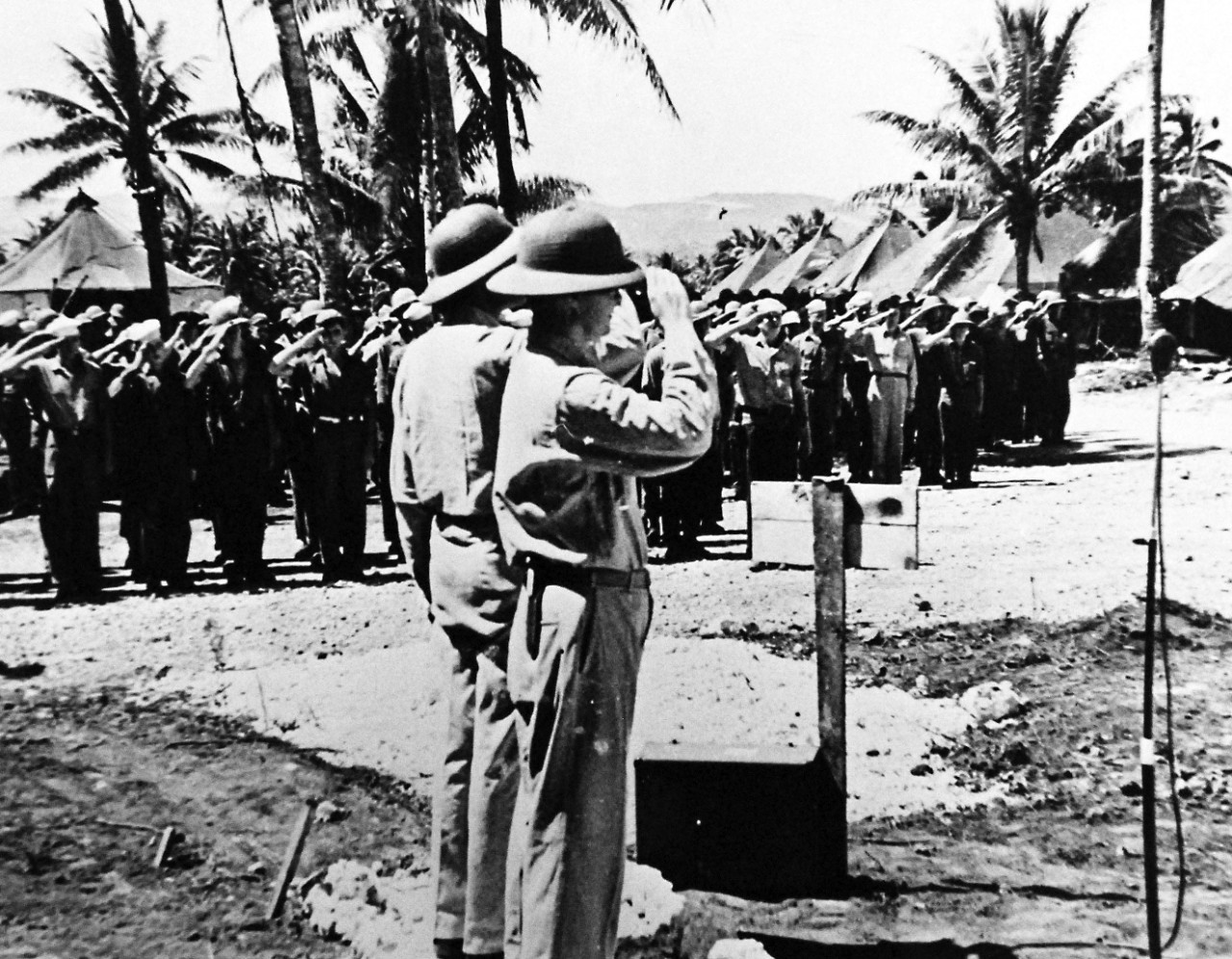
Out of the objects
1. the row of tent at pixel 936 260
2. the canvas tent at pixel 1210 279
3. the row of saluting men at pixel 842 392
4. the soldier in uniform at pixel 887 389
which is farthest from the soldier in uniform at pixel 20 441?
the row of tent at pixel 936 260

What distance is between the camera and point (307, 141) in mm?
15703

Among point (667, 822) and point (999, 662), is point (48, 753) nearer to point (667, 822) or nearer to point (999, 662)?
point (667, 822)

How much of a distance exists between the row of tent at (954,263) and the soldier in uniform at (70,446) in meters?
17.5

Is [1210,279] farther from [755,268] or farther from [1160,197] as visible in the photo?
[755,268]

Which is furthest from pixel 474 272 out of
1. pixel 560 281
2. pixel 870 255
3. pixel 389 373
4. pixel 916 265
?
pixel 870 255

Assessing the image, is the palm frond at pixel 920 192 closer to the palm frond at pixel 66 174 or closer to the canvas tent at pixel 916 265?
the canvas tent at pixel 916 265

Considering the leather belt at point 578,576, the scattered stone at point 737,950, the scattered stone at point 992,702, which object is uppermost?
the leather belt at point 578,576

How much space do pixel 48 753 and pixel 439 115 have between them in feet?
29.3

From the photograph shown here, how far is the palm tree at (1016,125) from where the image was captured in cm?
2050

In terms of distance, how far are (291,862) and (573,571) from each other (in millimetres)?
2201

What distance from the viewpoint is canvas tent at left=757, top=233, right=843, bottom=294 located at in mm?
43812

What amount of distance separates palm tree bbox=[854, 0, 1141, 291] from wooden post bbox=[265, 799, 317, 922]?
56.8ft

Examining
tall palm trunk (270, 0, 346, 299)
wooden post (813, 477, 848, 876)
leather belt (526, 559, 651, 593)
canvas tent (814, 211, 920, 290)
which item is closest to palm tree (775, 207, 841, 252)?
canvas tent (814, 211, 920, 290)

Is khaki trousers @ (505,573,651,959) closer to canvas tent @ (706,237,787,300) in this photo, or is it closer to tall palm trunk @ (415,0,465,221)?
tall palm trunk @ (415,0,465,221)
